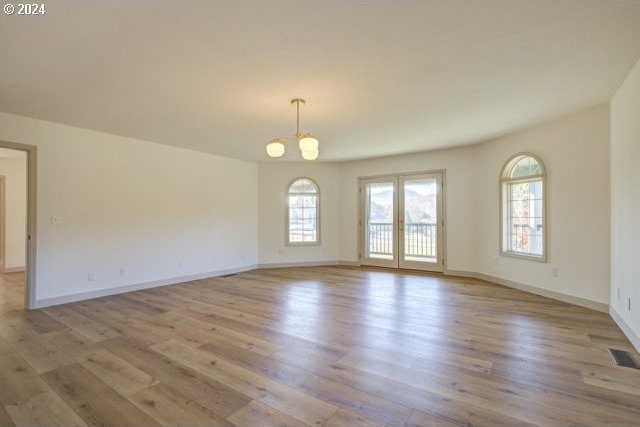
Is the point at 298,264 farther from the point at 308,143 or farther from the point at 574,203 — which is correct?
the point at 574,203

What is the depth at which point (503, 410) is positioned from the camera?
75.2 inches

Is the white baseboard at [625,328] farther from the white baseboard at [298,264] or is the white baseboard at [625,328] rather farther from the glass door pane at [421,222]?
the white baseboard at [298,264]

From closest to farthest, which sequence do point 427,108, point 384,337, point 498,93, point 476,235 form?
1. point 384,337
2. point 498,93
3. point 427,108
4. point 476,235

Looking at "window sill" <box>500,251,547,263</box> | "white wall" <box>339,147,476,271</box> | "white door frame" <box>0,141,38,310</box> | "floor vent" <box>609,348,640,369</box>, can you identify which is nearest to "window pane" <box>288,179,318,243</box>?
"white wall" <box>339,147,476,271</box>

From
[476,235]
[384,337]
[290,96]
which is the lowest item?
[384,337]

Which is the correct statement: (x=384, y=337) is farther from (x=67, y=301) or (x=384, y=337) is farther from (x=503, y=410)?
(x=67, y=301)

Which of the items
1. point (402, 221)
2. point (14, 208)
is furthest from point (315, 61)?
point (14, 208)

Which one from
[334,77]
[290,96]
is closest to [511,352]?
[334,77]

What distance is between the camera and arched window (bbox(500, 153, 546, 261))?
465cm

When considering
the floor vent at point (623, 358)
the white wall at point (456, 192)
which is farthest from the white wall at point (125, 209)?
the floor vent at point (623, 358)

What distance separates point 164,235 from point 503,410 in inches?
210

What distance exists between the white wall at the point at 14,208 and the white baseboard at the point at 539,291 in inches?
357

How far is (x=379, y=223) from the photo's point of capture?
7160 mm

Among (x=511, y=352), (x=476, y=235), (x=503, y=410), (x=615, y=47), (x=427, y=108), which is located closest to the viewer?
(x=503, y=410)
